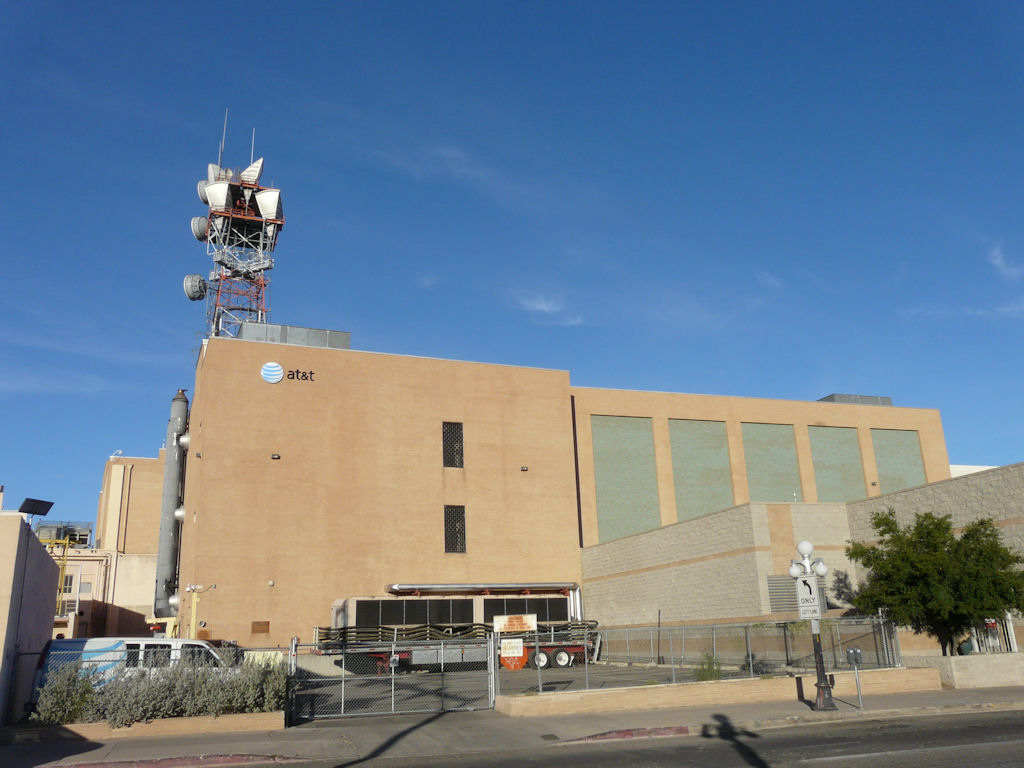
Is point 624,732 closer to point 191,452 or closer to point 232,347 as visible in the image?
point 232,347

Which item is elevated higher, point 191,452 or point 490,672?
point 191,452

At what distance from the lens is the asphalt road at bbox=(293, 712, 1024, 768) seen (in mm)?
14027

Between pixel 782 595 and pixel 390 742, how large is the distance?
64.0ft

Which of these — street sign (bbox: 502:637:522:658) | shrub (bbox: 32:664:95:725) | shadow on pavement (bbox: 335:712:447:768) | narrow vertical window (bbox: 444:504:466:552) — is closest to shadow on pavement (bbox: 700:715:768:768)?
street sign (bbox: 502:637:522:658)

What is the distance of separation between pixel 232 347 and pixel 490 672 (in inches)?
1044

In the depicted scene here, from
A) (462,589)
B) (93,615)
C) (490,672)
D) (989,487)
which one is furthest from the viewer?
(93,615)

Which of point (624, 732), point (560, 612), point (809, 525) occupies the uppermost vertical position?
point (809, 525)

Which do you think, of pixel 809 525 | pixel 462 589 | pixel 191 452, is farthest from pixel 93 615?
pixel 809 525

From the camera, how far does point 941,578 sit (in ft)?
82.0

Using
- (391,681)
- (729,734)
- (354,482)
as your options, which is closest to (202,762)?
(729,734)

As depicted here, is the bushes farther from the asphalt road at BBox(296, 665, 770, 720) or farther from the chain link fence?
the chain link fence

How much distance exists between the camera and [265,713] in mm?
19500

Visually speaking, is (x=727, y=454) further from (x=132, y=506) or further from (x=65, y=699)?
(x=132, y=506)

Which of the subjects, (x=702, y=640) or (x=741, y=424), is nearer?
(x=702, y=640)
